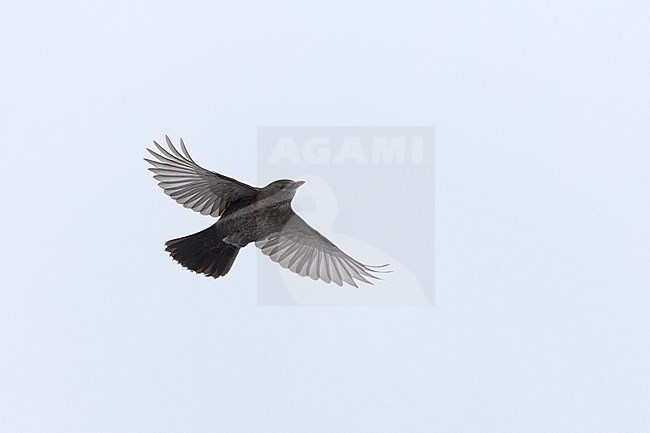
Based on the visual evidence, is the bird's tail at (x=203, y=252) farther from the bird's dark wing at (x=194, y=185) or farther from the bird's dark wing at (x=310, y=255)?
the bird's dark wing at (x=310, y=255)

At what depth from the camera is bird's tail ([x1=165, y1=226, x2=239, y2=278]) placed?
6902 mm

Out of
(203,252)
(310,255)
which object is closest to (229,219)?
(203,252)

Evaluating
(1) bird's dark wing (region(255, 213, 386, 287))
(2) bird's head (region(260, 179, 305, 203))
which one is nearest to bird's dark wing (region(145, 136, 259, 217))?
(2) bird's head (region(260, 179, 305, 203))

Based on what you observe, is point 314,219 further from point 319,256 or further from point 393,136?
point 393,136

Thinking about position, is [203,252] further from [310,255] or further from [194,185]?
[310,255]

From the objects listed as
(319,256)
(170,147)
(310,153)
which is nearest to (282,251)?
(319,256)

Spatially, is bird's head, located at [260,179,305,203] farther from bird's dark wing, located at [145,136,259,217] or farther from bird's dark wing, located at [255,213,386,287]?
bird's dark wing, located at [255,213,386,287]

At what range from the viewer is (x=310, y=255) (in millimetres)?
7309

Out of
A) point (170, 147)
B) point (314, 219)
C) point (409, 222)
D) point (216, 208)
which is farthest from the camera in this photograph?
point (409, 222)

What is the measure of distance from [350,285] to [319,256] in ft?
1.19

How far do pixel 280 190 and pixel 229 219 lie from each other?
1.63 ft

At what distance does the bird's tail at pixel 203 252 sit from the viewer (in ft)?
22.6

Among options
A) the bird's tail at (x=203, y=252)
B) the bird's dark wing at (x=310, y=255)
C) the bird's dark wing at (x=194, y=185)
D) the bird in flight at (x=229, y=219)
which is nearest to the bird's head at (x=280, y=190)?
the bird in flight at (x=229, y=219)

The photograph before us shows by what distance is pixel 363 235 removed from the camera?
7598mm
